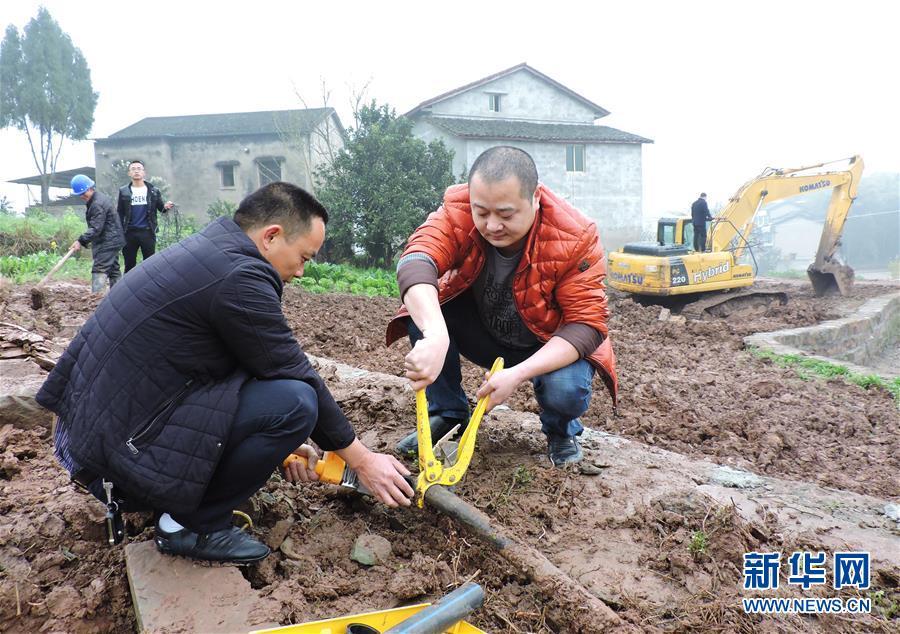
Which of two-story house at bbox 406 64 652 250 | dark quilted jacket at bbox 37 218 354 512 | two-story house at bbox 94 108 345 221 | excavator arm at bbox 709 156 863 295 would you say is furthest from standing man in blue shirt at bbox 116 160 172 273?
two-story house at bbox 94 108 345 221

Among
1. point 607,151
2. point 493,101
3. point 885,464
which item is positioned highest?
point 493,101

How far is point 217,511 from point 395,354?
4.08 metres

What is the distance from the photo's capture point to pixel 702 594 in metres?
1.93

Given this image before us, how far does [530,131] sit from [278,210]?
19094 mm

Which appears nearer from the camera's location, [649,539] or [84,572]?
[84,572]

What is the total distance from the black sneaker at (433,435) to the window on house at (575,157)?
60.0 ft

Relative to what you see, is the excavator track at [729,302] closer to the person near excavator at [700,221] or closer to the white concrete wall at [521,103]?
the person near excavator at [700,221]

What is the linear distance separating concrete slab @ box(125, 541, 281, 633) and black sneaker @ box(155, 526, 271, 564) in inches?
1.1

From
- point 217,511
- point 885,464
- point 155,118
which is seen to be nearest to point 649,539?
point 217,511

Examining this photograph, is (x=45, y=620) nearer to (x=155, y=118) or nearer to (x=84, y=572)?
(x=84, y=572)

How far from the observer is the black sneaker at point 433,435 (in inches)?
112

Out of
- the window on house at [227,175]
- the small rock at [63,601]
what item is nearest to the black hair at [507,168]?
the small rock at [63,601]

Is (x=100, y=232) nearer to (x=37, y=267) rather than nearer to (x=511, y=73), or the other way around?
(x=37, y=267)

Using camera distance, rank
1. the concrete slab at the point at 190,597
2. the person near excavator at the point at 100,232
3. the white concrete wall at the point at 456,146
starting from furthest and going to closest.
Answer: the white concrete wall at the point at 456,146, the person near excavator at the point at 100,232, the concrete slab at the point at 190,597
